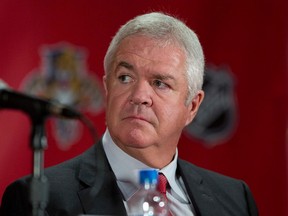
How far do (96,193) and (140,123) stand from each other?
254 mm

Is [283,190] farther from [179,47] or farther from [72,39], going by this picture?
[179,47]

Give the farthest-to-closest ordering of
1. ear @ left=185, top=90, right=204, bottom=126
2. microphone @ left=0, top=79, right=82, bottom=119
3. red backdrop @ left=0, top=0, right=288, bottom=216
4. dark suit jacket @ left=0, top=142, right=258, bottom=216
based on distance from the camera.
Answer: red backdrop @ left=0, top=0, right=288, bottom=216 → ear @ left=185, top=90, right=204, bottom=126 → dark suit jacket @ left=0, top=142, right=258, bottom=216 → microphone @ left=0, top=79, right=82, bottom=119

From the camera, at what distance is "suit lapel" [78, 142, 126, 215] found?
2.40 metres

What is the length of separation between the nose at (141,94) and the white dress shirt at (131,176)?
186 millimetres

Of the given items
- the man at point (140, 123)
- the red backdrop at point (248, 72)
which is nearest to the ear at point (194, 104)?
the man at point (140, 123)

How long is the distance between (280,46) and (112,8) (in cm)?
83

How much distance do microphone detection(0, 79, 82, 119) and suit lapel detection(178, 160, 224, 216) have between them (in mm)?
922

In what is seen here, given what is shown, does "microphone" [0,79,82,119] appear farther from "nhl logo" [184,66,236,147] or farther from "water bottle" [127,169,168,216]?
"nhl logo" [184,66,236,147]

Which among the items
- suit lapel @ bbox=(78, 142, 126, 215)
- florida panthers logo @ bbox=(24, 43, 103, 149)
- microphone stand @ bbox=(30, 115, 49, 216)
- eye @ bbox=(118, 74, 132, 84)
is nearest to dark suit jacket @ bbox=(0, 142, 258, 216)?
suit lapel @ bbox=(78, 142, 126, 215)

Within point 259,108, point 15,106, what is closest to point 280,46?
point 259,108

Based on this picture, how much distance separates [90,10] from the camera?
3715 mm

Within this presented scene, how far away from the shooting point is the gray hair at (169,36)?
2.57 metres

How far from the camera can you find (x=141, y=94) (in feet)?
8.12

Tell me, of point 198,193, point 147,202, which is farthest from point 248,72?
point 147,202
